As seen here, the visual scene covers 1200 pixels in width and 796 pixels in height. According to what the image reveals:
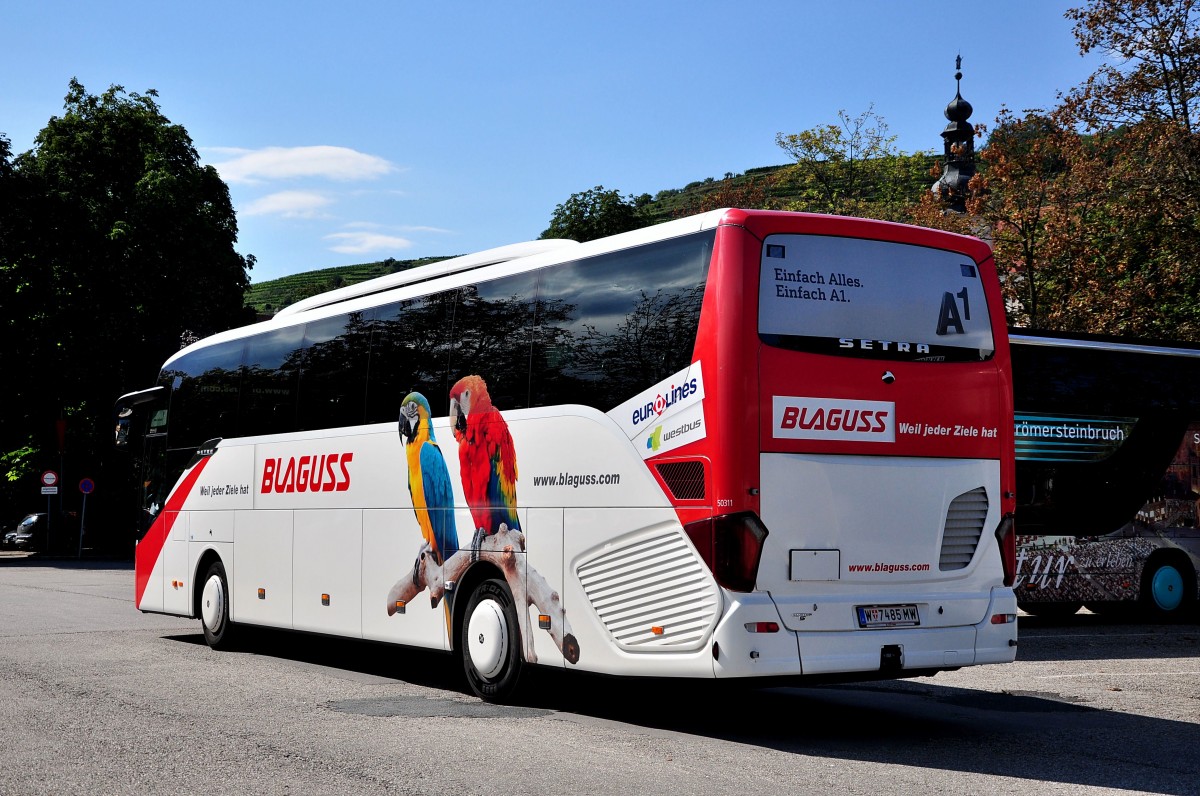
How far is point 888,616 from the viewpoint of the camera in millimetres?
8953

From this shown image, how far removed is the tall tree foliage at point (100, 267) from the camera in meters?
41.8

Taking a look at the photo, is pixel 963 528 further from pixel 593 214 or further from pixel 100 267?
pixel 593 214

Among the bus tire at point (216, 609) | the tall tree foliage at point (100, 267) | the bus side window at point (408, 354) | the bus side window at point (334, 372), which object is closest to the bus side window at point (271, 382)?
the bus side window at point (334, 372)

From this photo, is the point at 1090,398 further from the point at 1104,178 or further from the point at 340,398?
the point at 1104,178

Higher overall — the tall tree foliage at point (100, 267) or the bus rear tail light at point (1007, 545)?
the tall tree foliage at point (100, 267)

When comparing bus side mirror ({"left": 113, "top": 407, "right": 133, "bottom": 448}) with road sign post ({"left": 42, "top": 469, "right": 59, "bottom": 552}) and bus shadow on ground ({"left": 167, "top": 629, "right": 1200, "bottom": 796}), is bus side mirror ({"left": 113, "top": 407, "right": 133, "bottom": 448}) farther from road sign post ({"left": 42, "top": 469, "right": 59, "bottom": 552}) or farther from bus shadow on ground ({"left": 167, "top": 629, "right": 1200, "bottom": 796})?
road sign post ({"left": 42, "top": 469, "right": 59, "bottom": 552})

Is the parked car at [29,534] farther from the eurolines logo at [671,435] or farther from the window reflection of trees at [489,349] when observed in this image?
the eurolines logo at [671,435]

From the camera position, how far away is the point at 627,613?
29.8ft

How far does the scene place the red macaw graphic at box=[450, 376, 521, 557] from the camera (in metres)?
10.4

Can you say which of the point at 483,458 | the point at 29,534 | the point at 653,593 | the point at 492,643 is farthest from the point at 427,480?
the point at 29,534

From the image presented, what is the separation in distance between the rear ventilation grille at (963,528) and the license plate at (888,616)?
442 mm

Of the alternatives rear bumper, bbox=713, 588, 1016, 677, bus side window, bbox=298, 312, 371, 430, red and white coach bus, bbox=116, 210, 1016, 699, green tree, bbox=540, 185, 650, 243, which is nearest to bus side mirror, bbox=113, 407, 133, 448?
bus side window, bbox=298, 312, 371, 430

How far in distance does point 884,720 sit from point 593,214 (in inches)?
2722

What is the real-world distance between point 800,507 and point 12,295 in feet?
124
